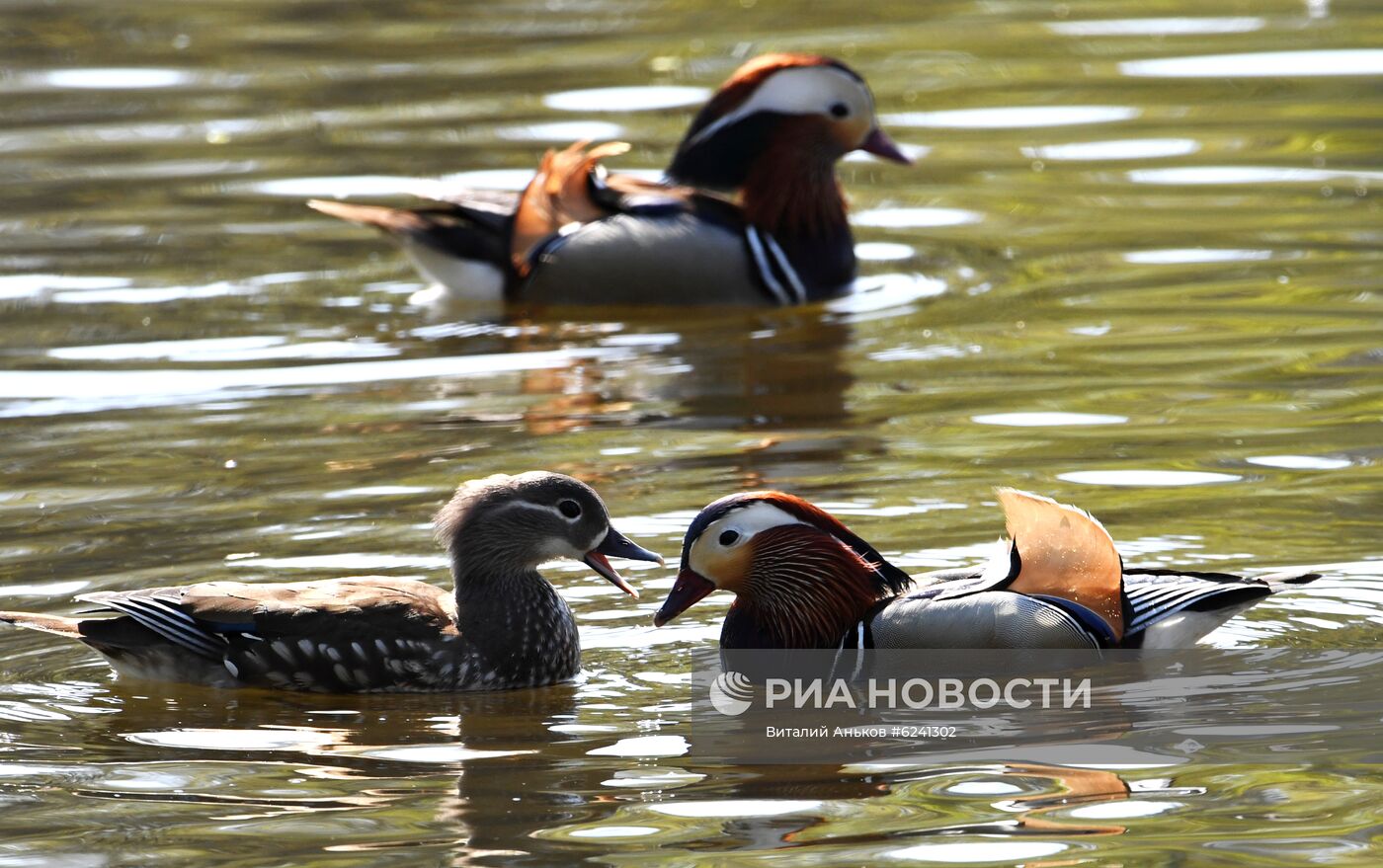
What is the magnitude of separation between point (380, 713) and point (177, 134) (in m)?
9.89

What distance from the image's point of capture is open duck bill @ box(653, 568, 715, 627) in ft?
23.3

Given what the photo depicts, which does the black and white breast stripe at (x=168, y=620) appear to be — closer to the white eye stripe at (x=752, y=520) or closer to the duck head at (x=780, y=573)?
the duck head at (x=780, y=573)

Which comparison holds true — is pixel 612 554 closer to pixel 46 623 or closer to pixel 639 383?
Answer: pixel 46 623

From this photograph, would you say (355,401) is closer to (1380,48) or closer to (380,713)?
(380,713)

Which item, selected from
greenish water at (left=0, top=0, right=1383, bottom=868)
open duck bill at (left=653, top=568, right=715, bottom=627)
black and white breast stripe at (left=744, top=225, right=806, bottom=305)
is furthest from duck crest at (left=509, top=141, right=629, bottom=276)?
open duck bill at (left=653, top=568, right=715, bottom=627)

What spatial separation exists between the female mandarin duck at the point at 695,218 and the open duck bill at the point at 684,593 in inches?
200

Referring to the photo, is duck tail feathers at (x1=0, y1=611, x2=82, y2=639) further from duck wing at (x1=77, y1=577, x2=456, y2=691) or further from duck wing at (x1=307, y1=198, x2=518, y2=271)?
duck wing at (x1=307, y1=198, x2=518, y2=271)

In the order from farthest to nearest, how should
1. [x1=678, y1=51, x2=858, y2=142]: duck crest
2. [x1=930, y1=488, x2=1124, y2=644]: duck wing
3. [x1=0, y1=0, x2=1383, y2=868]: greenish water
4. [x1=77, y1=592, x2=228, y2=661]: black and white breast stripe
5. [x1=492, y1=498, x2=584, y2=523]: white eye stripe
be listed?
[x1=678, y1=51, x2=858, y2=142]: duck crest < [x1=492, y1=498, x2=584, y2=523]: white eye stripe < [x1=77, y1=592, x2=228, y2=661]: black and white breast stripe < [x1=930, y1=488, x2=1124, y2=644]: duck wing < [x1=0, y1=0, x2=1383, y2=868]: greenish water

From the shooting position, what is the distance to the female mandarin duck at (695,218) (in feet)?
40.0

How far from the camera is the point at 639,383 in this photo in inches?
418

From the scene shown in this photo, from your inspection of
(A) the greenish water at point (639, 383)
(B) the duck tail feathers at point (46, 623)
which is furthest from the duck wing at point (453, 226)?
(B) the duck tail feathers at point (46, 623)

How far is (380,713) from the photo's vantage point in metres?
6.96

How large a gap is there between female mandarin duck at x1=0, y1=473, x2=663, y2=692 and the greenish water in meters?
0.12

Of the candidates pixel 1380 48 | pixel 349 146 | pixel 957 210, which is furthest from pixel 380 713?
pixel 1380 48
